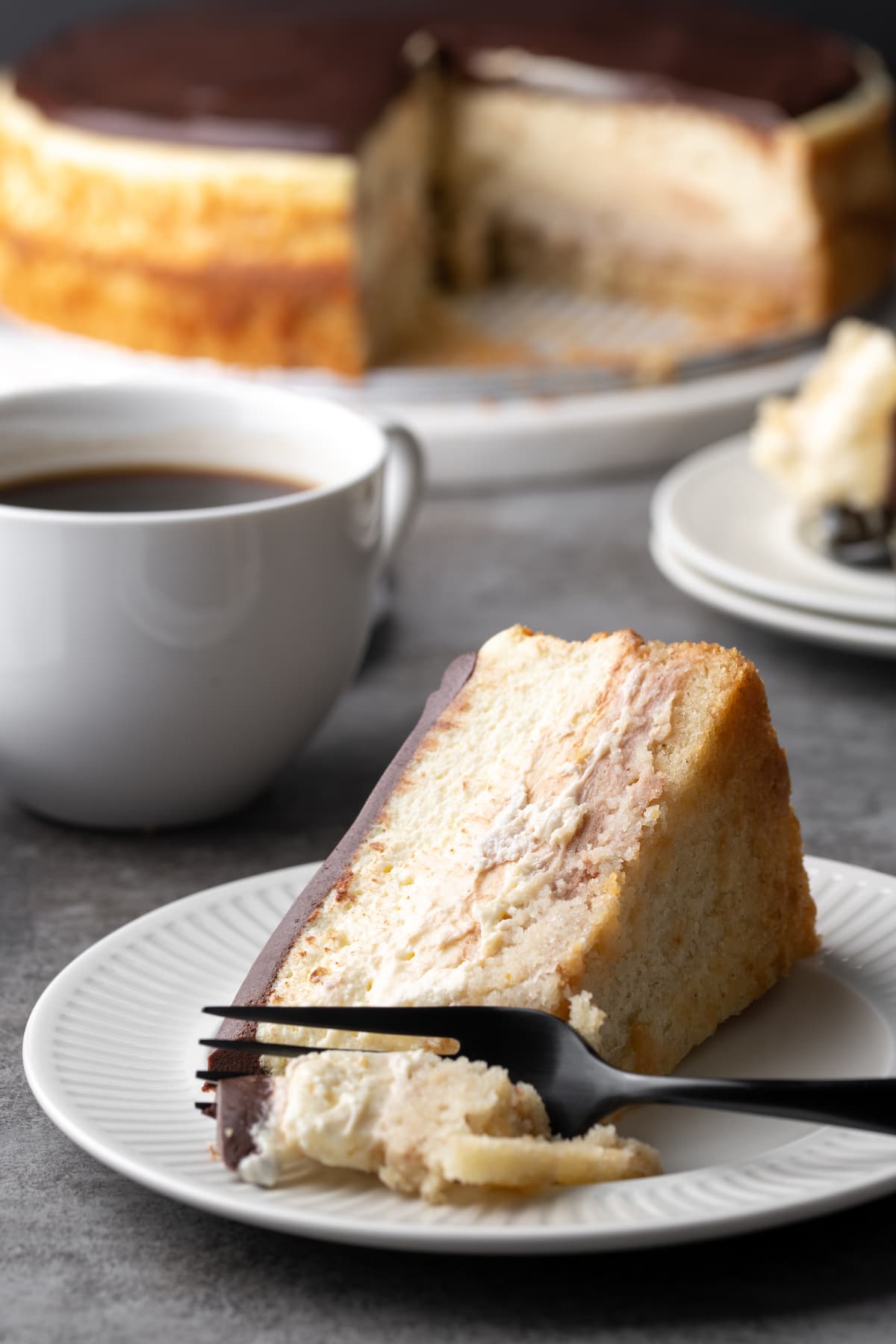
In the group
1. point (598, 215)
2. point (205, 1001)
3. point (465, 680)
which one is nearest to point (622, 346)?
point (598, 215)

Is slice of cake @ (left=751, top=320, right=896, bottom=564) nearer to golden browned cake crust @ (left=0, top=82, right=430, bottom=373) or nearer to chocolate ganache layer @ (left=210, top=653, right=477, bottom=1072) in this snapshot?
chocolate ganache layer @ (left=210, top=653, right=477, bottom=1072)

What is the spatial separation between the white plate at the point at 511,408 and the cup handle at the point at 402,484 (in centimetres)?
83

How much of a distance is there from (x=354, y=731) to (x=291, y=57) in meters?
2.02

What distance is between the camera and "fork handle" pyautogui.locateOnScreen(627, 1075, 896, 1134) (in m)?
1.07

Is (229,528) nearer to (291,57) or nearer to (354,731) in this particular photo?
(354,731)

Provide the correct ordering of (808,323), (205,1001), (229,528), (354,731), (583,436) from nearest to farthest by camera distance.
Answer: (205,1001)
(229,528)
(354,731)
(583,436)
(808,323)

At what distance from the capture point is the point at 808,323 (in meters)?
3.46

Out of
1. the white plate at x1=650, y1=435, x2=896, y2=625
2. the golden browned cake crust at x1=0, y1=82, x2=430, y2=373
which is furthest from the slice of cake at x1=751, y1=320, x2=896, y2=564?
the golden browned cake crust at x1=0, y1=82, x2=430, y2=373

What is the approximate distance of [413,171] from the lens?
12.8 ft

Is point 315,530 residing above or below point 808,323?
above

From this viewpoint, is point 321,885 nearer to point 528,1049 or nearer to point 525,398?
point 528,1049

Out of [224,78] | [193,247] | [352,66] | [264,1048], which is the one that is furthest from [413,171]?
[264,1048]

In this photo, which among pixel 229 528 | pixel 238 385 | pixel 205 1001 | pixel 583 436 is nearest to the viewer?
pixel 205 1001

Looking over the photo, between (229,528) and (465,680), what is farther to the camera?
(229,528)
